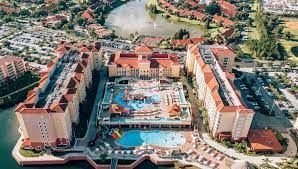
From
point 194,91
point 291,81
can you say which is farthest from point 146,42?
point 291,81

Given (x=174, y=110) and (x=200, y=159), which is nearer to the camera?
(x=200, y=159)

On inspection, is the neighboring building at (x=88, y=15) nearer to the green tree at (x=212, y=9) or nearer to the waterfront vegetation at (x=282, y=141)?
the green tree at (x=212, y=9)

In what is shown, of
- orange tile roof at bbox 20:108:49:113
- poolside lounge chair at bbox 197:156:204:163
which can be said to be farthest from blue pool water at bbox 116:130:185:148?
orange tile roof at bbox 20:108:49:113

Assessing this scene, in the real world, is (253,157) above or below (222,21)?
below

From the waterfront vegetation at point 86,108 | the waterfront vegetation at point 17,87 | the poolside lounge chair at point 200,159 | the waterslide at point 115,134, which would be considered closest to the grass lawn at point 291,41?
the poolside lounge chair at point 200,159

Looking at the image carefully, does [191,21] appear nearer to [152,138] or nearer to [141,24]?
[141,24]

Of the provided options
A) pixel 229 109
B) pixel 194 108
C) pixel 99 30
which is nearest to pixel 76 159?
pixel 194 108
